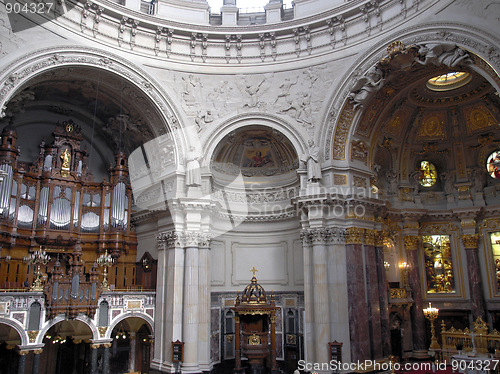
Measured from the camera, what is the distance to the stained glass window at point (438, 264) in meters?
22.2

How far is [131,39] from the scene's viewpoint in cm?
1962

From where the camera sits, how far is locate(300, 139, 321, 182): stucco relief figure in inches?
757

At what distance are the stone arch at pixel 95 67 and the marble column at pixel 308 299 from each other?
264 inches

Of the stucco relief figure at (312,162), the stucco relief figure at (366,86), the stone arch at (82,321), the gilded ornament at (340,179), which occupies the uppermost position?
the stucco relief figure at (366,86)

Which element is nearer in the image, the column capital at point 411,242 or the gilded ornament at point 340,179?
the gilded ornament at point 340,179

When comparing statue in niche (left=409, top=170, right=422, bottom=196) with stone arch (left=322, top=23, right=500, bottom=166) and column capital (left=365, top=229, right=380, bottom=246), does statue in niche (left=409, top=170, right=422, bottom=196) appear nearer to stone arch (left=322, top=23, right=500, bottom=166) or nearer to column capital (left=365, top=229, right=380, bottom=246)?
stone arch (left=322, top=23, right=500, bottom=166)

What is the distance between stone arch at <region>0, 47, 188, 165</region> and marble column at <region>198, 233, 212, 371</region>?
4.00 metres

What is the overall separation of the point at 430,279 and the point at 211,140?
43.2ft

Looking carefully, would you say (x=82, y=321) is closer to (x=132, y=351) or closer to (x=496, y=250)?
(x=132, y=351)

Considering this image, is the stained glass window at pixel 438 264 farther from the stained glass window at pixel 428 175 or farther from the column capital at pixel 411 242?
the stained glass window at pixel 428 175

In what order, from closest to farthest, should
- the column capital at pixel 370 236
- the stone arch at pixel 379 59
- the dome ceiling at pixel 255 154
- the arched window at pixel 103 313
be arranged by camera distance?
the stone arch at pixel 379 59 < the arched window at pixel 103 313 < the column capital at pixel 370 236 < the dome ceiling at pixel 255 154

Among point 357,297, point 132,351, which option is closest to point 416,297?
point 357,297

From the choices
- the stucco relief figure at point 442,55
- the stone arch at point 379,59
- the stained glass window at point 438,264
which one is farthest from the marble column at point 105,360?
the stucco relief figure at point 442,55

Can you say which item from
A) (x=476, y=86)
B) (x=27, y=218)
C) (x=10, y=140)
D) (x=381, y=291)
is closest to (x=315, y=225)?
(x=381, y=291)
